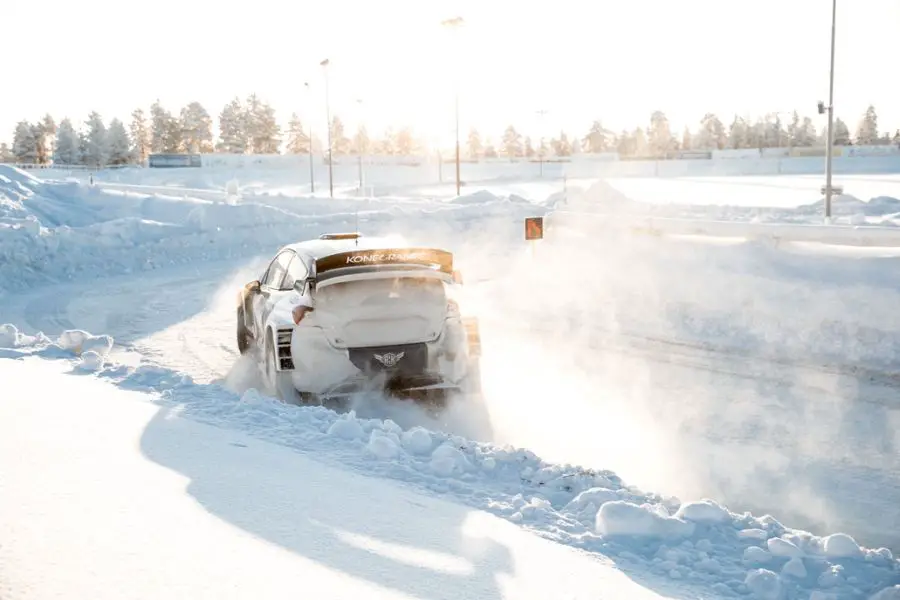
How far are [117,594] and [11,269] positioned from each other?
56.5 ft

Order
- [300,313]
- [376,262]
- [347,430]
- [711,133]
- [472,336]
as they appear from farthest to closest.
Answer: [711,133] → [472,336] → [300,313] → [376,262] → [347,430]

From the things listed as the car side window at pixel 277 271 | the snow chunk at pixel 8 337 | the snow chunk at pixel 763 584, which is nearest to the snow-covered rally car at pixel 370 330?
the car side window at pixel 277 271

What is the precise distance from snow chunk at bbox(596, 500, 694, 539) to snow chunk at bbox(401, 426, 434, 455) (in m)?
1.59

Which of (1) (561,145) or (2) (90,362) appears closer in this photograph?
(2) (90,362)

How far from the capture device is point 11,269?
1800 cm

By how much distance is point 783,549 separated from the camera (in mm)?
4129

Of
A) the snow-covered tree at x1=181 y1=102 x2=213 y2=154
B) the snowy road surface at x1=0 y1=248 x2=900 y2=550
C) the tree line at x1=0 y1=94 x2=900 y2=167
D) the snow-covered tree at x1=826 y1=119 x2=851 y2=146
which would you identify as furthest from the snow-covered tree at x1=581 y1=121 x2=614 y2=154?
the snowy road surface at x1=0 y1=248 x2=900 y2=550

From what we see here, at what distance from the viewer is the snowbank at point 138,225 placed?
19469mm

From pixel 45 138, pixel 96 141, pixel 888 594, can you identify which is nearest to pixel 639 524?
pixel 888 594

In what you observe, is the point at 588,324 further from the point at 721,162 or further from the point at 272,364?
the point at 721,162

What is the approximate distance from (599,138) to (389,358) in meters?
133

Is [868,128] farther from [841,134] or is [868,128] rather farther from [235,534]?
[235,534]

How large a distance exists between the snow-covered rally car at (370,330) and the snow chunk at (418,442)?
63.8 inches

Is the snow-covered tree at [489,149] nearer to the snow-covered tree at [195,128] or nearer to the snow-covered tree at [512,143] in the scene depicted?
the snow-covered tree at [512,143]
